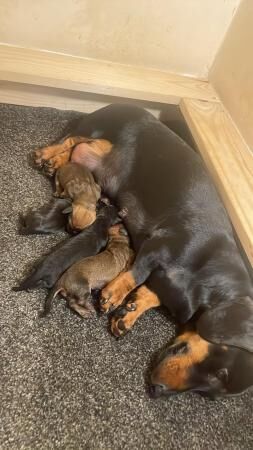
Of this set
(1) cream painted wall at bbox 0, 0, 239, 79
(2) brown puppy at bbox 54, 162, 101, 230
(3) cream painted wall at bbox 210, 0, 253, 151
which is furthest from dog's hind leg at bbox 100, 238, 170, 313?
(1) cream painted wall at bbox 0, 0, 239, 79

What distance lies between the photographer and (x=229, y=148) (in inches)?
79.8

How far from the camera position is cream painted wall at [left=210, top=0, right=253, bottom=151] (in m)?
2.15

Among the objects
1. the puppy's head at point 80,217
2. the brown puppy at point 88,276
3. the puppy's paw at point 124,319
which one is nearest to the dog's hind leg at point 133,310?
the puppy's paw at point 124,319

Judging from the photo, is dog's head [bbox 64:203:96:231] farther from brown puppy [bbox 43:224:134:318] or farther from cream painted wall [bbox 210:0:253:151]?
cream painted wall [bbox 210:0:253:151]

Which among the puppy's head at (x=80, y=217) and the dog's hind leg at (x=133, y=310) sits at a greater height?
the puppy's head at (x=80, y=217)

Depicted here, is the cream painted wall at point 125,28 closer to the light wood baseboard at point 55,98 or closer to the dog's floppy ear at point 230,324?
the light wood baseboard at point 55,98

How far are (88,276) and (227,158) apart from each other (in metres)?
0.94

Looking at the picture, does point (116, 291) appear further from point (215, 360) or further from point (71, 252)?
point (215, 360)

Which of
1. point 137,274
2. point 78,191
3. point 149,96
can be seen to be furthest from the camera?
point 149,96

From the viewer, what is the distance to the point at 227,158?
6.41 feet

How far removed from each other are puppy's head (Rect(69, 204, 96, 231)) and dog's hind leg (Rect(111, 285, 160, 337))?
34 cm

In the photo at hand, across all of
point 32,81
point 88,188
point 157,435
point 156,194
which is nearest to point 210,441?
point 157,435

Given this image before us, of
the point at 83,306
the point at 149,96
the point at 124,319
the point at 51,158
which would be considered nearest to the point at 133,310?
the point at 124,319

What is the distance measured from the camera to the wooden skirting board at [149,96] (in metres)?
1.81
